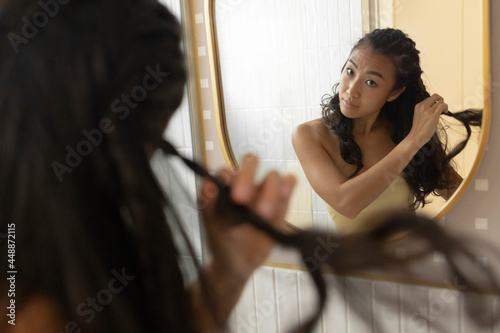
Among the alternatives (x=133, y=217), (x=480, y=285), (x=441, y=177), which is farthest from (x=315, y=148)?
(x=133, y=217)

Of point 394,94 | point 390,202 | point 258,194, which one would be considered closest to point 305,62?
point 394,94

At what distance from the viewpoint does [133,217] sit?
272 millimetres

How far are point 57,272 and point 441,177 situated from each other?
71 cm

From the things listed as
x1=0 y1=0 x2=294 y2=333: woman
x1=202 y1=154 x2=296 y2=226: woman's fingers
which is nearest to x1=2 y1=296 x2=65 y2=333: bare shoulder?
x1=0 y1=0 x2=294 y2=333: woman

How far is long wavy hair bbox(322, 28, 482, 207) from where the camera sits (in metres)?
0.81

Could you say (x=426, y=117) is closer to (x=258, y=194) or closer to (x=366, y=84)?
(x=366, y=84)

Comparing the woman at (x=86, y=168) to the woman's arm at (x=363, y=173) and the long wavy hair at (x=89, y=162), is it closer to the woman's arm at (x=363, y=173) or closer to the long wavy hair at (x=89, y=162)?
the long wavy hair at (x=89, y=162)

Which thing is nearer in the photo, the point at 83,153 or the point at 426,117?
the point at 83,153

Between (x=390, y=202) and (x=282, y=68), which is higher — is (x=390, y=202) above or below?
below

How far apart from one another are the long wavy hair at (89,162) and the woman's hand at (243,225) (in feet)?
0.14

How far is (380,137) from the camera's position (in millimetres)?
863

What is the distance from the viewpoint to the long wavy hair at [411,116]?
815 mm

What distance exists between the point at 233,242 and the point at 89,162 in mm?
109

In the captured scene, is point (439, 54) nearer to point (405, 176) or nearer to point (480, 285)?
point (405, 176)
